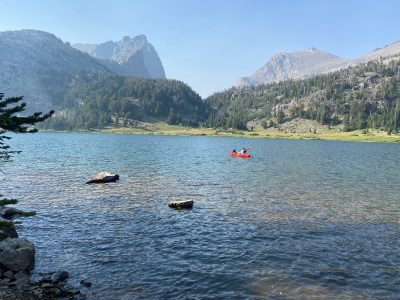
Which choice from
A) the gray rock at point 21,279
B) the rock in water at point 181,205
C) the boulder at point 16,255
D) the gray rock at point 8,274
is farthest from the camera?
the rock in water at point 181,205

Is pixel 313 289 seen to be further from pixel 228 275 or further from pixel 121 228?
pixel 121 228

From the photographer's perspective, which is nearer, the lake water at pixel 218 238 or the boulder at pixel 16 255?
the lake water at pixel 218 238

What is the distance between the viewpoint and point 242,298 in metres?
19.8

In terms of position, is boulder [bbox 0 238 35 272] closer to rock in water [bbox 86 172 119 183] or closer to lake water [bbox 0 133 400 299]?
lake water [bbox 0 133 400 299]

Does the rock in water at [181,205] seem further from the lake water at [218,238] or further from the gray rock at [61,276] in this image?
the gray rock at [61,276]

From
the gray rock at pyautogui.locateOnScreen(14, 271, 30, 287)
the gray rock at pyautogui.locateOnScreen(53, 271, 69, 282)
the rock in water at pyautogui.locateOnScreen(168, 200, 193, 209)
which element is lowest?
the gray rock at pyautogui.locateOnScreen(53, 271, 69, 282)

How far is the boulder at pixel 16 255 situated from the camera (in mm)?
21984

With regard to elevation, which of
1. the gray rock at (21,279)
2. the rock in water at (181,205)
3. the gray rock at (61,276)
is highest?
the rock in water at (181,205)

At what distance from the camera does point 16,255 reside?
22.4 metres

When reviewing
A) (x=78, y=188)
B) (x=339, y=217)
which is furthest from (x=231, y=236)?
(x=78, y=188)

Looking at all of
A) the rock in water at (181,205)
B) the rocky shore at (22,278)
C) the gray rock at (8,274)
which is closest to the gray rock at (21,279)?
the rocky shore at (22,278)

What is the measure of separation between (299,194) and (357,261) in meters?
24.5

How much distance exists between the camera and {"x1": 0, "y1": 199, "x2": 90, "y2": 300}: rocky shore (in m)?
18.6

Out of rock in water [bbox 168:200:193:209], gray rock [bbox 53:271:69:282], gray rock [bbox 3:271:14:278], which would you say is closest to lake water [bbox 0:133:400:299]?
gray rock [bbox 53:271:69:282]
